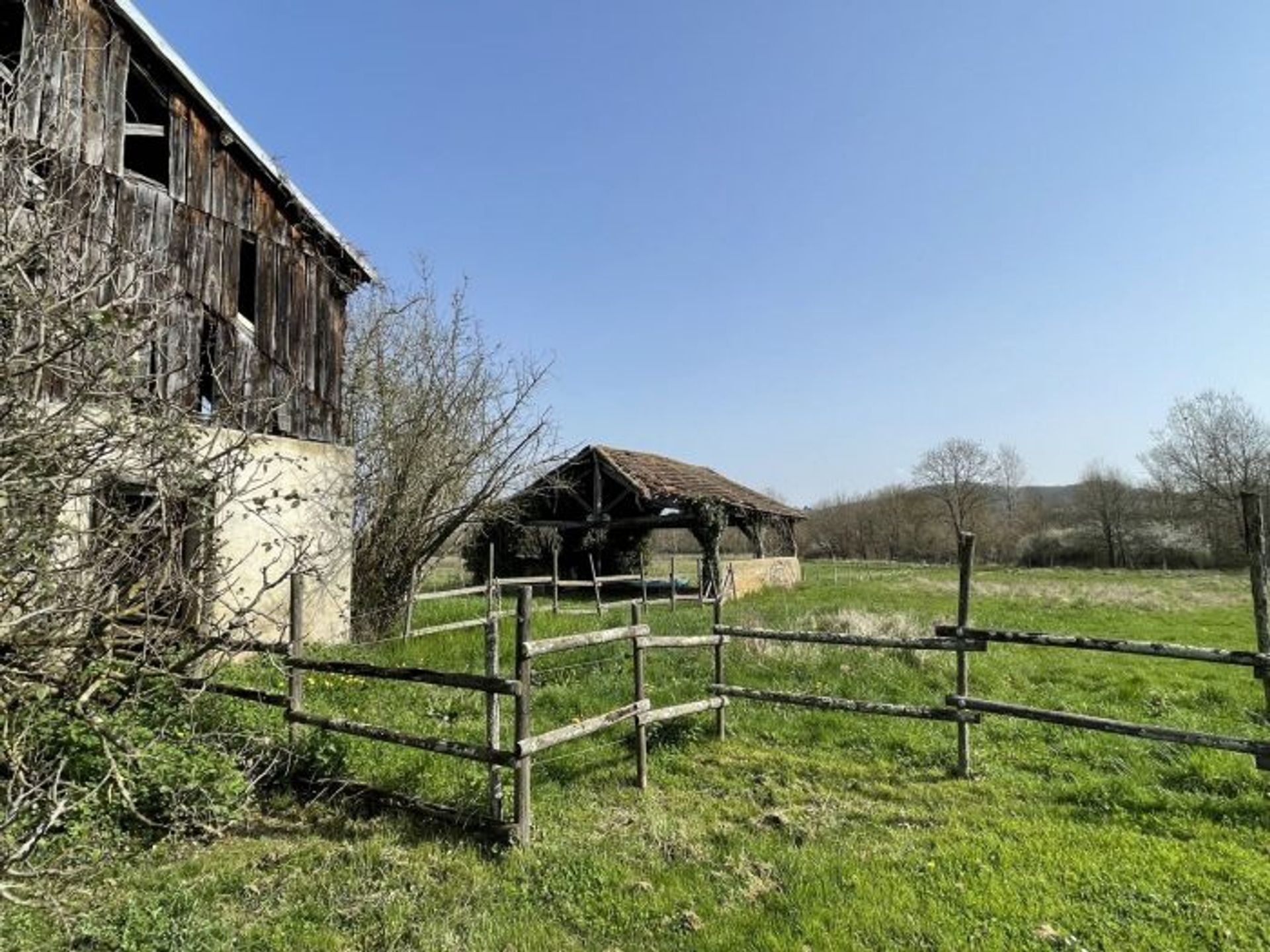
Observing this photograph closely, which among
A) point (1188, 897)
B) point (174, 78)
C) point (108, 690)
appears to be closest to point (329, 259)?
point (174, 78)

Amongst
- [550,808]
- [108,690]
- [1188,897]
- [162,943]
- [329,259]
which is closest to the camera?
[162,943]

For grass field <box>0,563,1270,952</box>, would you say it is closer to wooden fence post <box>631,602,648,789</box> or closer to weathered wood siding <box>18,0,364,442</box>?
wooden fence post <box>631,602,648,789</box>

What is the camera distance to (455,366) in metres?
16.6

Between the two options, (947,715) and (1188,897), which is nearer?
(1188,897)

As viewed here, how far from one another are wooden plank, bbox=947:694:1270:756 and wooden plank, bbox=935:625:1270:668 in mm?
579

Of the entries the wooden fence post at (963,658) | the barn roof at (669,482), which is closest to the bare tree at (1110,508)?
the barn roof at (669,482)

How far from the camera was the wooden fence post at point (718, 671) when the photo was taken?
785 centimetres

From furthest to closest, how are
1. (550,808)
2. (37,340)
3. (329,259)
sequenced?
(329,259)
(550,808)
(37,340)

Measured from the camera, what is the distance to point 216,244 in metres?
10.8

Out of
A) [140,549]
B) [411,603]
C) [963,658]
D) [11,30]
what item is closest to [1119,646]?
[963,658]

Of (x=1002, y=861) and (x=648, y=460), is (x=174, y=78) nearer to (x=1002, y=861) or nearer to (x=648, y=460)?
(x=1002, y=861)

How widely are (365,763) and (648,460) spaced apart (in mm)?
19416

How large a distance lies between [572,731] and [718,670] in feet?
8.81

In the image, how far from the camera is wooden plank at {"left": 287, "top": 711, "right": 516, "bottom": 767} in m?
5.24
